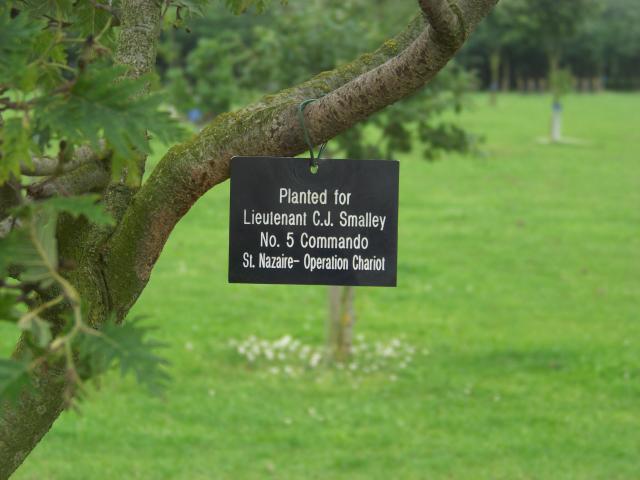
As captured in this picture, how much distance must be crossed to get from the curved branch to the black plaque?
0.38 feet

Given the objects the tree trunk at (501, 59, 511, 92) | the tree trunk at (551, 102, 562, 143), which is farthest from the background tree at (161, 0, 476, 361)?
the tree trunk at (501, 59, 511, 92)

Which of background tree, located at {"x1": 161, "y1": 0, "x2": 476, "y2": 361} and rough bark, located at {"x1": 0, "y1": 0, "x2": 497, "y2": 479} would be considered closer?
rough bark, located at {"x1": 0, "y1": 0, "x2": 497, "y2": 479}

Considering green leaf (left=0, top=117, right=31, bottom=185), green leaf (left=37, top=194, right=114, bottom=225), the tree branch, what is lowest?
green leaf (left=37, top=194, right=114, bottom=225)

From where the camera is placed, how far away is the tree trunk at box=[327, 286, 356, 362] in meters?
8.85

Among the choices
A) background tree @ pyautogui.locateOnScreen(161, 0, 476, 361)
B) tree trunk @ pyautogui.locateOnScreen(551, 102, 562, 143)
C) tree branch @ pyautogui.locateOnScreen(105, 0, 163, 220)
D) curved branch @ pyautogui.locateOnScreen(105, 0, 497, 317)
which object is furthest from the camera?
tree trunk @ pyautogui.locateOnScreen(551, 102, 562, 143)

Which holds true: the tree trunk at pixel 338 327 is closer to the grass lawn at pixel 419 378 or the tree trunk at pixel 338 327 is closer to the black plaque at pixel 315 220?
the grass lawn at pixel 419 378

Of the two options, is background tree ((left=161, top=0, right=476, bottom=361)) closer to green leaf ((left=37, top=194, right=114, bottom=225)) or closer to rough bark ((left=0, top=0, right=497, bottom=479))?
rough bark ((left=0, top=0, right=497, bottom=479))

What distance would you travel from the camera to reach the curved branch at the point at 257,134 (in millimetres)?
2342

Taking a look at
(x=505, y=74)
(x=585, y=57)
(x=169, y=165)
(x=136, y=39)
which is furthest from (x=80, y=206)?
(x=585, y=57)

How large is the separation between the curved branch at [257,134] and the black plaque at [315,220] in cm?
12

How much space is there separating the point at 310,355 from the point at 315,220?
6895 millimetres

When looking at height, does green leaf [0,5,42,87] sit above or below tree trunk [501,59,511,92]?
below

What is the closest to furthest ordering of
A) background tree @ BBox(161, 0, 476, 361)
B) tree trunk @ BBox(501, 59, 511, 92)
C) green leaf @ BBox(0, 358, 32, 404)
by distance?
green leaf @ BBox(0, 358, 32, 404) → background tree @ BBox(161, 0, 476, 361) → tree trunk @ BBox(501, 59, 511, 92)

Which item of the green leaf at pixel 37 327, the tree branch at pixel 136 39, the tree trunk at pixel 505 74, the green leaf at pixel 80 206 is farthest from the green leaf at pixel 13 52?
the tree trunk at pixel 505 74
